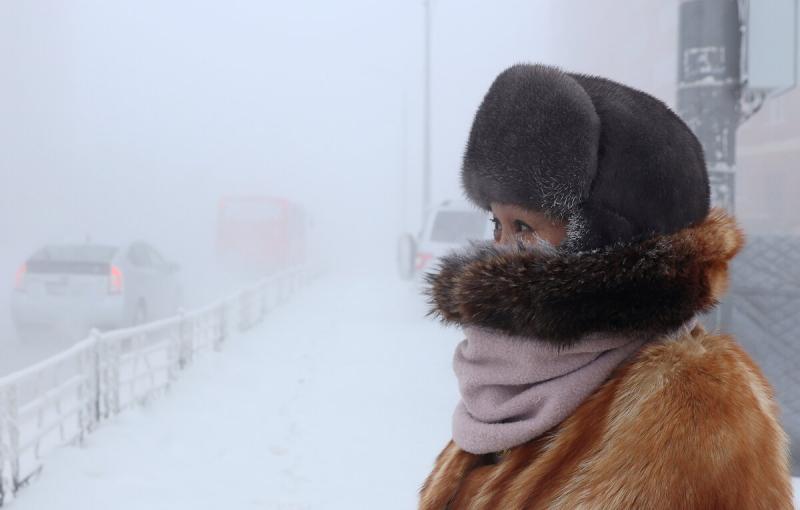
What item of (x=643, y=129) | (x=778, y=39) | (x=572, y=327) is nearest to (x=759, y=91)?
(x=778, y=39)

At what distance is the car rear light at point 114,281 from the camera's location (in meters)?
11.5

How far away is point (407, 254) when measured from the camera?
15891mm

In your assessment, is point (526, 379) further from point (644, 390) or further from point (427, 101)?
point (427, 101)

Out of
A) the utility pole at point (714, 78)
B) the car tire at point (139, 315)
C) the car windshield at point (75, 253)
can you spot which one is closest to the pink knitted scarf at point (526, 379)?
the utility pole at point (714, 78)

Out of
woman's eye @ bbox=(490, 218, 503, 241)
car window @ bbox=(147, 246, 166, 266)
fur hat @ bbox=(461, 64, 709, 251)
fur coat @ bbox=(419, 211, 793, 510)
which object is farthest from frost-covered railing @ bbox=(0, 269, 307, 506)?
fur hat @ bbox=(461, 64, 709, 251)

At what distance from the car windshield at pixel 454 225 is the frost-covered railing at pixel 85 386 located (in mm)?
4574

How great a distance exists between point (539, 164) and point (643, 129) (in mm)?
185

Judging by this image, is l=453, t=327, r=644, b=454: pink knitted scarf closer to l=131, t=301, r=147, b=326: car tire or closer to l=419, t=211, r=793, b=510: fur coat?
l=419, t=211, r=793, b=510: fur coat

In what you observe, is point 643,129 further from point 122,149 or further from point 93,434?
point 122,149

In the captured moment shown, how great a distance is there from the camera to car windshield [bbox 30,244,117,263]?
1160 centimetres

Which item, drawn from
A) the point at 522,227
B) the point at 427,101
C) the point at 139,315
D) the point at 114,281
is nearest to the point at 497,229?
the point at 522,227

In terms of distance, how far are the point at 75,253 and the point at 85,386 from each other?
657 centimetres

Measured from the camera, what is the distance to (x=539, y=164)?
1.33m

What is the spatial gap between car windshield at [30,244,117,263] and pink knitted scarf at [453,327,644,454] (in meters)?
11.3
